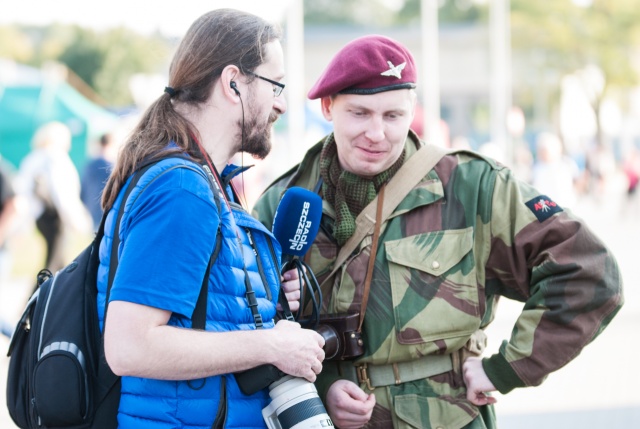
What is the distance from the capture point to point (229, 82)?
267 cm

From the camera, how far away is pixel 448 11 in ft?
309

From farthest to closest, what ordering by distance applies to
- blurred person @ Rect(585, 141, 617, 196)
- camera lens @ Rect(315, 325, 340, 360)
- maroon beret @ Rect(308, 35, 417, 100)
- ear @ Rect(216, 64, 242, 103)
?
blurred person @ Rect(585, 141, 617, 196) → maroon beret @ Rect(308, 35, 417, 100) → camera lens @ Rect(315, 325, 340, 360) → ear @ Rect(216, 64, 242, 103)

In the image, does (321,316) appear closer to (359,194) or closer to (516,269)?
(359,194)

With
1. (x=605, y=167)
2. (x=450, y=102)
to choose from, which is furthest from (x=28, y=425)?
(x=450, y=102)

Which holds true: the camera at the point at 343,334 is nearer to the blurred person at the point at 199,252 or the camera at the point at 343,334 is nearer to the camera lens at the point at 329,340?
the camera lens at the point at 329,340

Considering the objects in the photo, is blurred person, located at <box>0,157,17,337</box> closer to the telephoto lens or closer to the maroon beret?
the maroon beret

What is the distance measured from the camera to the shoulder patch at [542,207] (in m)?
3.10

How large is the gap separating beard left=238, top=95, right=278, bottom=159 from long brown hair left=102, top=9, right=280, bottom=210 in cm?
13

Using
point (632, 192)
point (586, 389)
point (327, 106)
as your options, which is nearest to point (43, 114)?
point (632, 192)

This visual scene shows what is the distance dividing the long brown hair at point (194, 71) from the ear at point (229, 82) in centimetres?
2

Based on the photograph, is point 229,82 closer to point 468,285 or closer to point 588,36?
point 468,285

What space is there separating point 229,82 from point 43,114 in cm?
2426

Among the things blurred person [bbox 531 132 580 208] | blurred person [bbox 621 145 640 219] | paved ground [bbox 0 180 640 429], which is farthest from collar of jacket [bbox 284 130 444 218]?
blurred person [bbox 621 145 640 219]

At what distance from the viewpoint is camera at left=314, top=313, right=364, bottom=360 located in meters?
3.06
